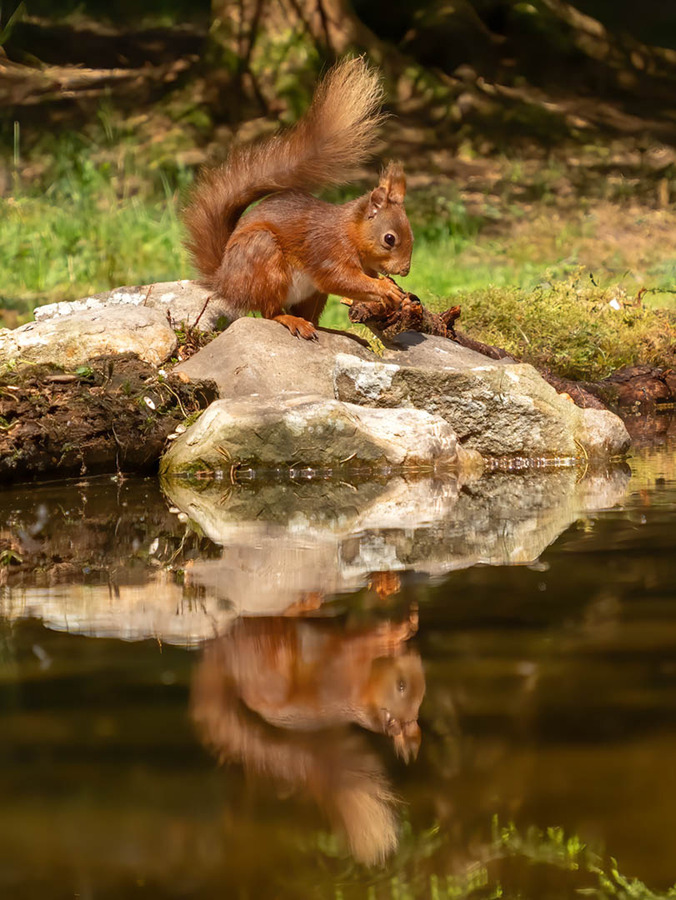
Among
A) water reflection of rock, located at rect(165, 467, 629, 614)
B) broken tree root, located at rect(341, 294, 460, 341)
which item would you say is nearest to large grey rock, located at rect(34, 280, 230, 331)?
broken tree root, located at rect(341, 294, 460, 341)

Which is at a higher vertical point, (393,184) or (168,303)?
(393,184)

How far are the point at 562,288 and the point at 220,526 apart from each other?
21.5ft

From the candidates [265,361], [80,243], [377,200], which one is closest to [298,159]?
[377,200]

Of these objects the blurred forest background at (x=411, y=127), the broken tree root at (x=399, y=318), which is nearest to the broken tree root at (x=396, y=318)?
the broken tree root at (x=399, y=318)

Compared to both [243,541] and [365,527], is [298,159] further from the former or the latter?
[243,541]

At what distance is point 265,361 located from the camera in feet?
21.1

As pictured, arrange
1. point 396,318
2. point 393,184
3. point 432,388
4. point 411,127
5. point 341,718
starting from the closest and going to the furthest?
point 341,718 → point 432,388 → point 393,184 → point 396,318 → point 411,127

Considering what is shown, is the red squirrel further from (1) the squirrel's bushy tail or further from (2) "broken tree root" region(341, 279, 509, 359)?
(2) "broken tree root" region(341, 279, 509, 359)

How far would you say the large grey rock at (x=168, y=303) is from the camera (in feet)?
24.6

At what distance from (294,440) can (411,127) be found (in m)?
12.4

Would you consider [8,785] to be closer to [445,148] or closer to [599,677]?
[599,677]

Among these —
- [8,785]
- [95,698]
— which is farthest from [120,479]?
[8,785]

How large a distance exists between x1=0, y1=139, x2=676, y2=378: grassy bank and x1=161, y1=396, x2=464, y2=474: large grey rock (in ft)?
7.19

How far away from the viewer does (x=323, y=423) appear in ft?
18.3
